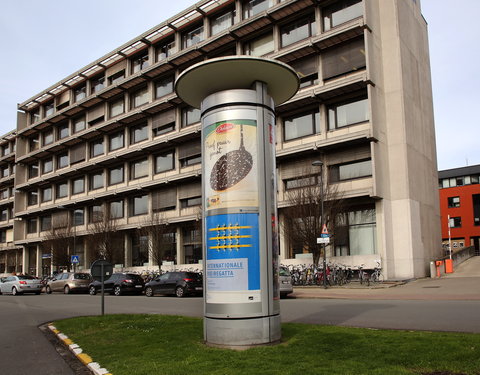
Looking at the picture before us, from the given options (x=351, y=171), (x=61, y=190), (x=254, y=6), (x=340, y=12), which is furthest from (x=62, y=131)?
(x=351, y=171)

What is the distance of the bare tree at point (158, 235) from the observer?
41188 millimetres

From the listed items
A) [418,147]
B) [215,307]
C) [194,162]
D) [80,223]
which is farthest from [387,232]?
[80,223]

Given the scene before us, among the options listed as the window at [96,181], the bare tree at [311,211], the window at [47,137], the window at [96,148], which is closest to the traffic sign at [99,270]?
the bare tree at [311,211]

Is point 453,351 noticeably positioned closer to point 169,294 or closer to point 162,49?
point 169,294

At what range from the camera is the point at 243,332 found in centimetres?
796

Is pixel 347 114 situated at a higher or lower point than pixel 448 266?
higher

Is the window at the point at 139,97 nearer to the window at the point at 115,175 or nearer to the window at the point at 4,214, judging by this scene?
the window at the point at 115,175

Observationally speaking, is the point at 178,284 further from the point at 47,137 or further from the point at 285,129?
the point at 47,137

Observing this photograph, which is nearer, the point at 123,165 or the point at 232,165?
the point at 232,165

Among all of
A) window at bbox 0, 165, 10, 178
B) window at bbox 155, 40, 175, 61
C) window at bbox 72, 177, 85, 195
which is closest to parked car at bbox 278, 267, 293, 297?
window at bbox 155, 40, 175, 61

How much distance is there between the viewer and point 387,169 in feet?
105

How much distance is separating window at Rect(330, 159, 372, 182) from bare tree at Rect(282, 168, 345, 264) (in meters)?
1.32

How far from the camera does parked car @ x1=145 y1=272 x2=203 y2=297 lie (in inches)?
987

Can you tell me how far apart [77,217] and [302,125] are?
100 feet
